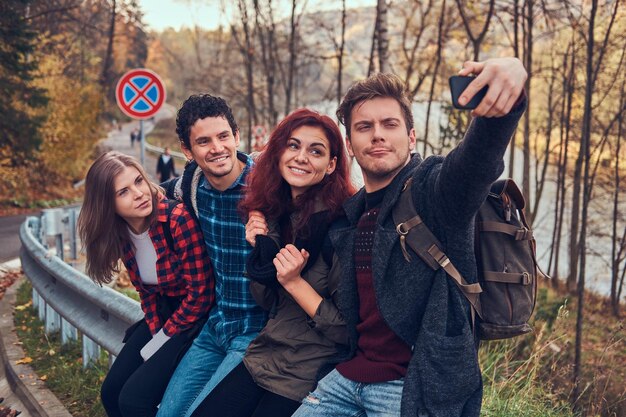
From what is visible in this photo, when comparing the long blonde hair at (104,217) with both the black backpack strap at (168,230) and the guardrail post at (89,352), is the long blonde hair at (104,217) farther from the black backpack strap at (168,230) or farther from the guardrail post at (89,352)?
the guardrail post at (89,352)

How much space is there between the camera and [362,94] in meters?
2.32

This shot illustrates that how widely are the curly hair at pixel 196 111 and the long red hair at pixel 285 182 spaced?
44 cm

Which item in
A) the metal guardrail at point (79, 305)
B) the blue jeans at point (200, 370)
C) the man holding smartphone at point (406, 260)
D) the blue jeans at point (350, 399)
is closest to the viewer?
the man holding smartphone at point (406, 260)

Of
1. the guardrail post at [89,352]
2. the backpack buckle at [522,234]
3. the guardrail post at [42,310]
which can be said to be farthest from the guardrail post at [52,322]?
the backpack buckle at [522,234]

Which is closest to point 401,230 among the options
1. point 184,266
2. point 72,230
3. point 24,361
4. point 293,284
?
point 293,284

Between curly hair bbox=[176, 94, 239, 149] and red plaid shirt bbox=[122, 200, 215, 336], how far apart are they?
1.24 ft

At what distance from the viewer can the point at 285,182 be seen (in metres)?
2.76

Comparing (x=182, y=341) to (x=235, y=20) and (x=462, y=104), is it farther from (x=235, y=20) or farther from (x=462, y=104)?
(x=235, y=20)

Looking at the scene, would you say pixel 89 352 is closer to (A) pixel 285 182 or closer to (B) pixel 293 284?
(A) pixel 285 182

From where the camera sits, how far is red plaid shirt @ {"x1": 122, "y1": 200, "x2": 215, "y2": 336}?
2.98 m

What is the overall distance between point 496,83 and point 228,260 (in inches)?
65.2

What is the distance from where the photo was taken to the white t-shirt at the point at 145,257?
315cm

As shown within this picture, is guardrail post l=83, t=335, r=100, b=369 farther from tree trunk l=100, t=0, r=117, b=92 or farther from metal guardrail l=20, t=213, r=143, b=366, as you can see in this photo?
tree trunk l=100, t=0, r=117, b=92

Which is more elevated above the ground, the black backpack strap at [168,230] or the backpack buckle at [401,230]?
the backpack buckle at [401,230]
